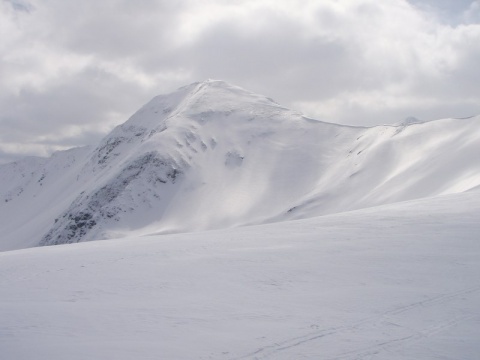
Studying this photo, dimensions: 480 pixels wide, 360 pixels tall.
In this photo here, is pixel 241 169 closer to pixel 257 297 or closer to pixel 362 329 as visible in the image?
pixel 257 297

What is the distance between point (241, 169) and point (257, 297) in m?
115

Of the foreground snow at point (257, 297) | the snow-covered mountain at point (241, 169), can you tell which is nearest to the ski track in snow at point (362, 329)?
the foreground snow at point (257, 297)

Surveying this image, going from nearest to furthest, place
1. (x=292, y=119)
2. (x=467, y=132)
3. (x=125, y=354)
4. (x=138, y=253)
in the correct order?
1. (x=125, y=354)
2. (x=138, y=253)
3. (x=467, y=132)
4. (x=292, y=119)

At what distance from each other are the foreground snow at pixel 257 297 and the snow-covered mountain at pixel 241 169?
160ft

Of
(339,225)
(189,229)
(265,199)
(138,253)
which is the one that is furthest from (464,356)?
(265,199)

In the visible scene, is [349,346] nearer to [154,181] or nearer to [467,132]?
[467,132]

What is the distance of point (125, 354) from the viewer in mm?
8945

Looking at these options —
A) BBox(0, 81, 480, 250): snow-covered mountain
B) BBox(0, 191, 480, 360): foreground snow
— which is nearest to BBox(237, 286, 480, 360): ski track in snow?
BBox(0, 191, 480, 360): foreground snow

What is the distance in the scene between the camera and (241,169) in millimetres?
127312

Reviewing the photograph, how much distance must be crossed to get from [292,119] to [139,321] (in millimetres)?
138158

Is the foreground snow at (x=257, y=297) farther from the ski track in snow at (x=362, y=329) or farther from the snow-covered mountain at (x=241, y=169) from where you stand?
the snow-covered mountain at (x=241, y=169)

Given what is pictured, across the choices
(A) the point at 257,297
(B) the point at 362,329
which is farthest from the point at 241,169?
(B) the point at 362,329

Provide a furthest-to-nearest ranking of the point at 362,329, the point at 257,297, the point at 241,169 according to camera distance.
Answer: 1. the point at 241,169
2. the point at 257,297
3. the point at 362,329

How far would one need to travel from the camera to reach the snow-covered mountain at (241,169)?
87062mm
